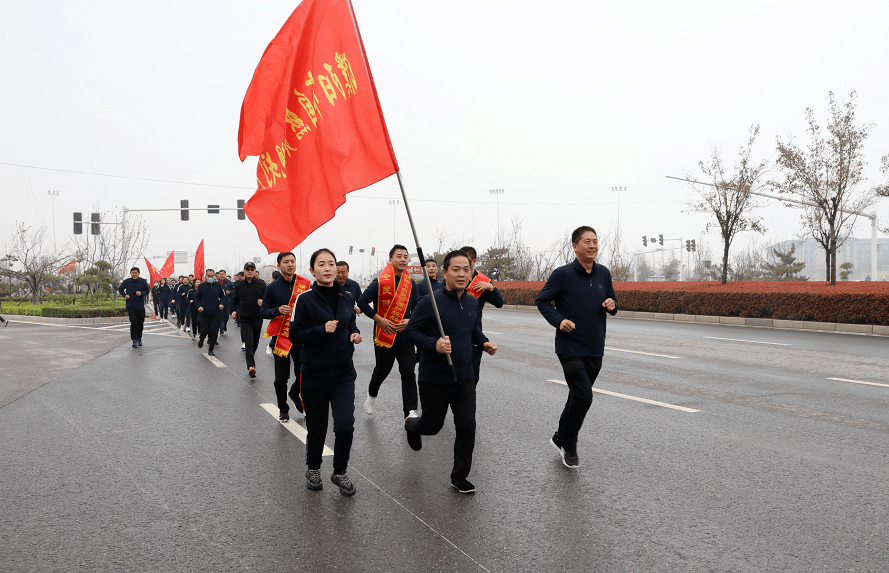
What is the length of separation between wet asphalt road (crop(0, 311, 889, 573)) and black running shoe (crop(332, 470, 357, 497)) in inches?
3.1

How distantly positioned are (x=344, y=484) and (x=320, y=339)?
3.32 feet

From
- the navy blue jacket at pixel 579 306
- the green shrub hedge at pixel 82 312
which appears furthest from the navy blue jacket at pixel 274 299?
the green shrub hedge at pixel 82 312

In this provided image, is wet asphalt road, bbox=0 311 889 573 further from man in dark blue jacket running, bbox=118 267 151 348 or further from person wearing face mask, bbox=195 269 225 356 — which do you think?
man in dark blue jacket running, bbox=118 267 151 348

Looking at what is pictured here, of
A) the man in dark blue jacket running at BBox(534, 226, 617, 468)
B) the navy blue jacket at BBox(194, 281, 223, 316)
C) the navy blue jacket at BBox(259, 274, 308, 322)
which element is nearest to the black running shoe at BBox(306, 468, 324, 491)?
the man in dark blue jacket running at BBox(534, 226, 617, 468)

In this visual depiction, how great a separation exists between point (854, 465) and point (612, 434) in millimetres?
1901

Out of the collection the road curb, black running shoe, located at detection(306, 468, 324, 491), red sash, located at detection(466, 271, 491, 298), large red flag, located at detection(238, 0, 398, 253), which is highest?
large red flag, located at detection(238, 0, 398, 253)

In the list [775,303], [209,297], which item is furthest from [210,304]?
[775,303]

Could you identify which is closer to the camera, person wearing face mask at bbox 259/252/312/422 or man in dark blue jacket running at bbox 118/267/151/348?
person wearing face mask at bbox 259/252/312/422

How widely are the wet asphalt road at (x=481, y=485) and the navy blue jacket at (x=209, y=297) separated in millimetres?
4175

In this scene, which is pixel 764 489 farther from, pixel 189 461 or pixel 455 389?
pixel 189 461

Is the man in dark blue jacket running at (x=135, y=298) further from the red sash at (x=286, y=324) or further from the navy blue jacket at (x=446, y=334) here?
the navy blue jacket at (x=446, y=334)

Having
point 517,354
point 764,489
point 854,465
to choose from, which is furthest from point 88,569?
point 517,354

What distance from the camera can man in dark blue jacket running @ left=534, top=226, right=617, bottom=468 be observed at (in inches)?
199

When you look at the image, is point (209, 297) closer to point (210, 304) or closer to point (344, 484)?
point (210, 304)
